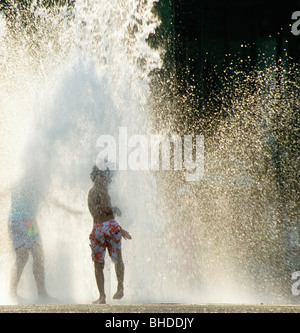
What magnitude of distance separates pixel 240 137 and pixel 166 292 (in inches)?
356

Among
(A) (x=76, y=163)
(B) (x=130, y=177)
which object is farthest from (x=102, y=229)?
(B) (x=130, y=177)

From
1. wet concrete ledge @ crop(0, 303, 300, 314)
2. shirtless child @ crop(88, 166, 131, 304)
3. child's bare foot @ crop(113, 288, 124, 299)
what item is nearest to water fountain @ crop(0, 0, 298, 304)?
child's bare foot @ crop(113, 288, 124, 299)

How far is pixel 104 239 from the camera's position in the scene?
679 centimetres

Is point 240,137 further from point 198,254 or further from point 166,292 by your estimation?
point 166,292

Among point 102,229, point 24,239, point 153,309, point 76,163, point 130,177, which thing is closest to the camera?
point 153,309

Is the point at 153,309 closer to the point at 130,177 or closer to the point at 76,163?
the point at 76,163

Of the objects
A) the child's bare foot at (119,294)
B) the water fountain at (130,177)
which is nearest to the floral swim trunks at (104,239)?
the child's bare foot at (119,294)

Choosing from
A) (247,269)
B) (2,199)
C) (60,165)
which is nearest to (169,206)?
(247,269)

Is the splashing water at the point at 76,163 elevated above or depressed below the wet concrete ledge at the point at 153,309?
above

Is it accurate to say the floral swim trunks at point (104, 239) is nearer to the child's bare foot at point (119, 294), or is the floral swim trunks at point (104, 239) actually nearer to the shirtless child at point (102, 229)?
the shirtless child at point (102, 229)

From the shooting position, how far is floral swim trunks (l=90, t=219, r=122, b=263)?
678 centimetres

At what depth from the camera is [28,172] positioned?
8.30 m

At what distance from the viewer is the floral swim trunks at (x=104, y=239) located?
678 cm

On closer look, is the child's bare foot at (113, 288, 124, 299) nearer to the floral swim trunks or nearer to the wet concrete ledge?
the floral swim trunks
